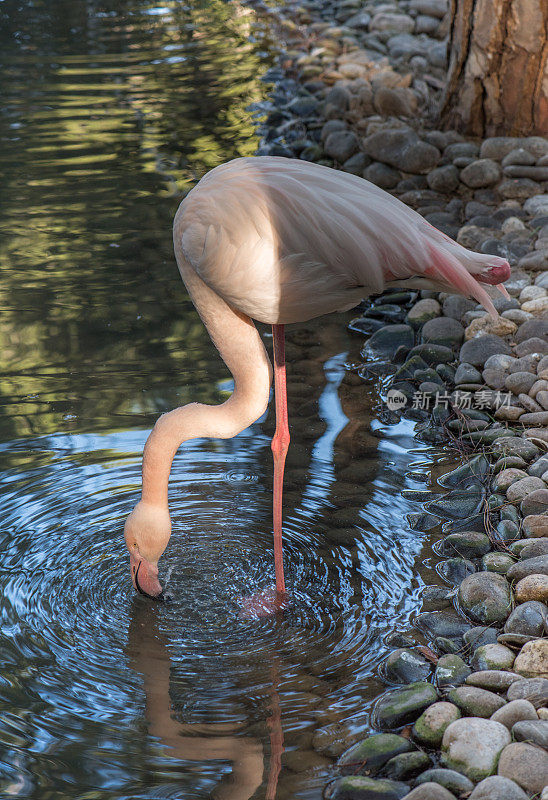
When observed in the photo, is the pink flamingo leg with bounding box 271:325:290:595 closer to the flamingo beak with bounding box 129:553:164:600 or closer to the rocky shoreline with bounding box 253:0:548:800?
the flamingo beak with bounding box 129:553:164:600

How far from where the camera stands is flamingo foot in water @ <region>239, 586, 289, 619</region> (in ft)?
13.2

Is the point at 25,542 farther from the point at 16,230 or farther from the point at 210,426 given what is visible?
the point at 16,230

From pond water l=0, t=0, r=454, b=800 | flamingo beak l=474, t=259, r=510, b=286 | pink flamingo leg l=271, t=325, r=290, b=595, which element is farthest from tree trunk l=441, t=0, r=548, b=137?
pink flamingo leg l=271, t=325, r=290, b=595

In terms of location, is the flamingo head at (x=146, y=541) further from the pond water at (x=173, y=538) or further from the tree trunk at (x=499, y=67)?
the tree trunk at (x=499, y=67)

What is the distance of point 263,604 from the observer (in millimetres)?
4062

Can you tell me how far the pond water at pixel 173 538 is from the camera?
3361 millimetres

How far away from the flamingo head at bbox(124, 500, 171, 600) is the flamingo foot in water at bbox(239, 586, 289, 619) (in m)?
0.38

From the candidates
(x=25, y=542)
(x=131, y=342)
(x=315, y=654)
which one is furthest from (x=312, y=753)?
(x=131, y=342)

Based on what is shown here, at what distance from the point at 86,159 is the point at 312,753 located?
7.23m

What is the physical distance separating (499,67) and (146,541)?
5601mm

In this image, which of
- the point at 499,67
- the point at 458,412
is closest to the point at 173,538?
the point at 458,412

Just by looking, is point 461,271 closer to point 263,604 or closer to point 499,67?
point 263,604

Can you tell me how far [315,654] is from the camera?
377cm

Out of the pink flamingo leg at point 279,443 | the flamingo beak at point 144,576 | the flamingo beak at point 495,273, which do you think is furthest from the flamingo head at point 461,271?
the flamingo beak at point 144,576
